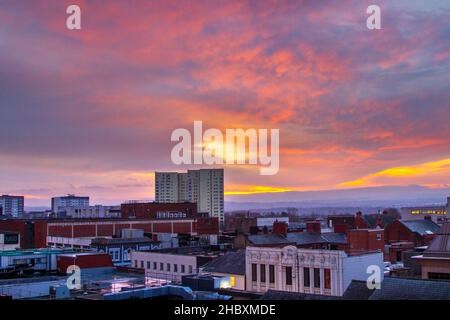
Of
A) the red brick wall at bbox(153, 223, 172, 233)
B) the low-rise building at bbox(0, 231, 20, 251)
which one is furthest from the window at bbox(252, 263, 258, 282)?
the red brick wall at bbox(153, 223, 172, 233)

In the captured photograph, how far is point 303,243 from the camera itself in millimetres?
64938

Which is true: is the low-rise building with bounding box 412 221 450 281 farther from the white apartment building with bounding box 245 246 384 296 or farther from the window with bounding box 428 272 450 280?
the white apartment building with bounding box 245 246 384 296

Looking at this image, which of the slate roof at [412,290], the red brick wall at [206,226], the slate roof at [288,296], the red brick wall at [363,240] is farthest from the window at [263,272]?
the red brick wall at [206,226]

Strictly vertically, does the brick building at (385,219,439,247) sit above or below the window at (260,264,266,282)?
above

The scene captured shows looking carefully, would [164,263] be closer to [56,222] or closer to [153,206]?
[56,222]

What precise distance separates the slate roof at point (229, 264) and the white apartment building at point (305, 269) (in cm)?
142

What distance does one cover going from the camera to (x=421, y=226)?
76250 mm

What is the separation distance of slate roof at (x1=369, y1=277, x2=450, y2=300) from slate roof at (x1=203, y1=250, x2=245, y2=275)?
26250mm

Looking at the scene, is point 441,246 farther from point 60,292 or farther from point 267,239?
point 267,239

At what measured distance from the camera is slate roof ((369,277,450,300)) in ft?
73.9

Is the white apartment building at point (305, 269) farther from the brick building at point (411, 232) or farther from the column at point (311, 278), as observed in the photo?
the brick building at point (411, 232)

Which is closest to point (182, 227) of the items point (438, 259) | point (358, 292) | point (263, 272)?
point (263, 272)

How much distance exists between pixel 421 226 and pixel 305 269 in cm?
3820
